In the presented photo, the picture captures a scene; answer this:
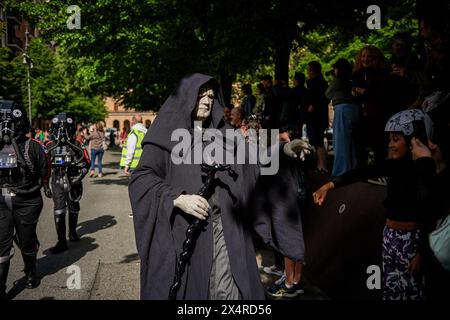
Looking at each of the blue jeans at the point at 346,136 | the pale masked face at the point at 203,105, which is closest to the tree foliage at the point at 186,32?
the blue jeans at the point at 346,136

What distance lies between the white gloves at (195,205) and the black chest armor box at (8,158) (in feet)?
11.7

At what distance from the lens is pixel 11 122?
5.34 meters

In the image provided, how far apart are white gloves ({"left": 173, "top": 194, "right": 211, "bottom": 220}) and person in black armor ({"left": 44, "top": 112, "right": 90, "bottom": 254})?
5345 millimetres

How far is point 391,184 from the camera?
141 inches

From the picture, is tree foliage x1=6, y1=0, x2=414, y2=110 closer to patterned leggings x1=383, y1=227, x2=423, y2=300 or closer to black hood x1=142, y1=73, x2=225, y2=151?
black hood x1=142, y1=73, x2=225, y2=151

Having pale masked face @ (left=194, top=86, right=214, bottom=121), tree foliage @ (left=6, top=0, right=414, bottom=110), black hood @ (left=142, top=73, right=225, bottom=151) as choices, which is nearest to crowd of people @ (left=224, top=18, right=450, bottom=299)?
pale masked face @ (left=194, top=86, right=214, bottom=121)

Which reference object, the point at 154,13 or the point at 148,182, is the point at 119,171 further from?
the point at 148,182

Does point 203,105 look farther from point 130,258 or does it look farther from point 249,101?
point 249,101

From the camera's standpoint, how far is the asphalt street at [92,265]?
5352 millimetres

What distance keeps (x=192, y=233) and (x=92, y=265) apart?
14.2 feet

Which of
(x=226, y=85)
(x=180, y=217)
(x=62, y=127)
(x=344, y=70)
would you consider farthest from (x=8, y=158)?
(x=226, y=85)

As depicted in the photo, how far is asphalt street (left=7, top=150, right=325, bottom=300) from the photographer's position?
5352 millimetres

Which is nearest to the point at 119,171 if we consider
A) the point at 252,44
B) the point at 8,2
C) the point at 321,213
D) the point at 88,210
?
the point at 8,2
